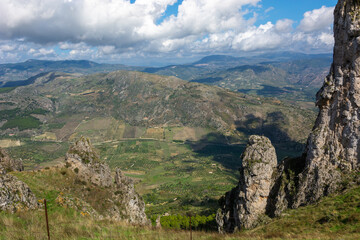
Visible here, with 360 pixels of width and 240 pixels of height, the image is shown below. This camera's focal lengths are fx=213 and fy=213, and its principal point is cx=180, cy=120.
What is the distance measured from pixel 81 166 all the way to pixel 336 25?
58.7 meters

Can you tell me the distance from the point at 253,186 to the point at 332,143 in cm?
1613

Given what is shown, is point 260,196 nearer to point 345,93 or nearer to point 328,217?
point 328,217

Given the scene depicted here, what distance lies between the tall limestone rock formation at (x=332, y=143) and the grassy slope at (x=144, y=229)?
402 centimetres

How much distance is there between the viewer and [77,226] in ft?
43.0

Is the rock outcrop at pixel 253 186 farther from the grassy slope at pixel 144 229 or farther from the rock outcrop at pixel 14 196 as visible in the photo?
the rock outcrop at pixel 14 196

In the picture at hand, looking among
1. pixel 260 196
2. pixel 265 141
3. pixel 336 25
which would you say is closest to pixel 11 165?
pixel 260 196

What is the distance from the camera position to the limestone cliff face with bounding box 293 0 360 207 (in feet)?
115

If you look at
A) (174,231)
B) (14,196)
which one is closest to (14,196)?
(14,196)

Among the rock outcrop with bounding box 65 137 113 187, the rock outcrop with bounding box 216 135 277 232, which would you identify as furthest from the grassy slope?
the rock outcrop with bounding box 216 135 277 232

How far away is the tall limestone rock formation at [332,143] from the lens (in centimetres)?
3506

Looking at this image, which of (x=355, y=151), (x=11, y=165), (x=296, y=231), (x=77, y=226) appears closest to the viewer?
(x=77, y=226)

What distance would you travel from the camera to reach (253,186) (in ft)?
141

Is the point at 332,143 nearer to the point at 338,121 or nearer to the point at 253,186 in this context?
the point at 338,121

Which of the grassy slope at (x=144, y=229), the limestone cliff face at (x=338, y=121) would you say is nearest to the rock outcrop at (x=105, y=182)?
the grassy slope at (x=144, y=229)
